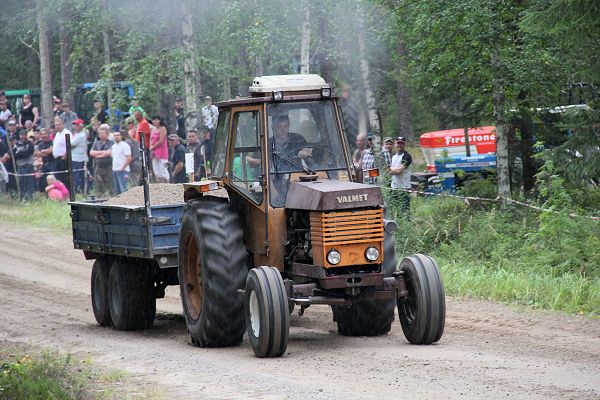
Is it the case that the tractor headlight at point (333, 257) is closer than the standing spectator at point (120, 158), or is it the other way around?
the tractor headlight at point (333, 257)

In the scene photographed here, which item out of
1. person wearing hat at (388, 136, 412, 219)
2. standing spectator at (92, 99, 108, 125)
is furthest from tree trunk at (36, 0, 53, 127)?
person wearing hat at (388, 136, 412, 219)

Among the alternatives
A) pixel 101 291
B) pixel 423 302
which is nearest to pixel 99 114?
pixel 101 291

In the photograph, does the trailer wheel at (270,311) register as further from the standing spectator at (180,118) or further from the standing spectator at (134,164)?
the standing spectator at (180,118)

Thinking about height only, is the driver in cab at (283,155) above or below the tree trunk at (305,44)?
below

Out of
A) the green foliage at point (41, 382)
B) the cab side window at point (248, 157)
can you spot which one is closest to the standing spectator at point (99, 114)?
the cab side window at point (248, 157)

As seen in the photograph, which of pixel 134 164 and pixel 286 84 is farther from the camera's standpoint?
pixel 134 164

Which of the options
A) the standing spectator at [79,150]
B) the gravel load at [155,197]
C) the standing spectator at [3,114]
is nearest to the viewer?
the gravel load at [155,197]

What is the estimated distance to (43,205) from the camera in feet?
81.6

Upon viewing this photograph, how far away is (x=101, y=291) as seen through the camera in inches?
505

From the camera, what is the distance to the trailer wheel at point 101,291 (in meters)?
12.7

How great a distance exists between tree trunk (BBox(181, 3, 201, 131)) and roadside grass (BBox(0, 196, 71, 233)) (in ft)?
10.4

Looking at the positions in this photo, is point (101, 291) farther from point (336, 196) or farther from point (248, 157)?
point (336, 196)

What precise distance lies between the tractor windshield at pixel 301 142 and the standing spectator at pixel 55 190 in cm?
1588

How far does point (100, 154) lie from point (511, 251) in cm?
1117
